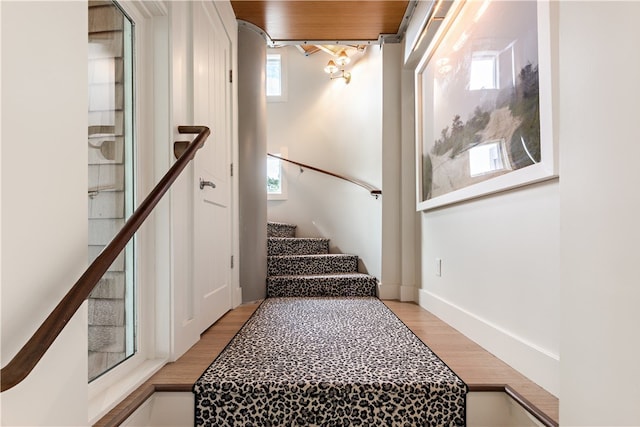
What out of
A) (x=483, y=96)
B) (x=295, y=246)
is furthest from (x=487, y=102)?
(x=295, y=246)

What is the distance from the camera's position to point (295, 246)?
4254mm

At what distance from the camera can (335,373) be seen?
4.72 ft

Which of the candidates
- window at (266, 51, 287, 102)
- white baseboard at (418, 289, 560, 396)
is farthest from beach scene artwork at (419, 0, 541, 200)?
window at (266, 51, 287, 102)

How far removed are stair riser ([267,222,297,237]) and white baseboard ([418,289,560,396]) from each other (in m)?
2.57

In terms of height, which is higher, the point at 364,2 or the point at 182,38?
the point at 364,2

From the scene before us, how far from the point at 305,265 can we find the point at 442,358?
2.22m

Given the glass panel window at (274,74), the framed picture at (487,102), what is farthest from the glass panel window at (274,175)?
the framed picture at (487,102)

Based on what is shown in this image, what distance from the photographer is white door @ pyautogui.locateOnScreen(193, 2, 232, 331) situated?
6.53ft

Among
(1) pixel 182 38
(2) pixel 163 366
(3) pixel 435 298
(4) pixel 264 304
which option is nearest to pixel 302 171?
(4) pixel 264 304

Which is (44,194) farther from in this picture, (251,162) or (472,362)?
(251,162)

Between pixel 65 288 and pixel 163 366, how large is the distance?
2.74ft

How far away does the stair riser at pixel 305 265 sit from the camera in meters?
3.73

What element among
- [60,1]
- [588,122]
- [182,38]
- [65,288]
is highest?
[182,38]

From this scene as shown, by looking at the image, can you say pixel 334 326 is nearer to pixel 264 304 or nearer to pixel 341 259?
pixel 264 304
